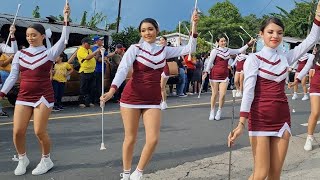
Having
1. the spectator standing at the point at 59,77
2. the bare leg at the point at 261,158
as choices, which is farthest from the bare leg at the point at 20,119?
the spectator standing at the point at 59,77

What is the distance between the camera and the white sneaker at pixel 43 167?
614 cm

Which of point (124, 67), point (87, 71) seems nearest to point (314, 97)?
point (124, 67)

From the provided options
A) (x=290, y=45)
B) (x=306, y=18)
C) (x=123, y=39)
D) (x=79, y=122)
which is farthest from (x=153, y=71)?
(x=306, y=18)

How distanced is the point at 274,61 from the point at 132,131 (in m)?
1.94

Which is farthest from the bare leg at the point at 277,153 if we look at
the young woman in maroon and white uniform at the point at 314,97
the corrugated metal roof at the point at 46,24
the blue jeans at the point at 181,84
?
the blue jeans at the point at 181,84

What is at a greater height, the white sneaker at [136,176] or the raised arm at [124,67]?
the raised arm at [124,67]

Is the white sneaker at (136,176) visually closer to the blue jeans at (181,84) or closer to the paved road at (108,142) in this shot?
the paved road at (108,142)

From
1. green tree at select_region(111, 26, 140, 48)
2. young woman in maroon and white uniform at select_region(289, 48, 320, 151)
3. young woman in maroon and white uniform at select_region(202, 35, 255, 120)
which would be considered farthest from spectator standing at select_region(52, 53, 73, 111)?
green tree at select_region(111, 26, 140, 48)

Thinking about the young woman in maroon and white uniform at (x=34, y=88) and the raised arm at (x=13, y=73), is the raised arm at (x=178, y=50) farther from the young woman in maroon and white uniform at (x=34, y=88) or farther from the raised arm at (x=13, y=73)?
the raised arm at (x=13, y=73)

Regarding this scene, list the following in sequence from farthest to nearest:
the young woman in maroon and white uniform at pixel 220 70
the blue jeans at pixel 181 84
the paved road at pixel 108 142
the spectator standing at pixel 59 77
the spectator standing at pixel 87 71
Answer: the blue jeans at pixel 181 84 → the spectator standing at pixel 87 71 → the spectator standing at pixel 59 77 → the young woman in maroon and white uniform at pixel 220 70 → the paved road at pixel 108 142

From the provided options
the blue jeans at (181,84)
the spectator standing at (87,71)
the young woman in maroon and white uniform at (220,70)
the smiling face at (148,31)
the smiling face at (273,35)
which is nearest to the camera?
the smiling face at (273,35)

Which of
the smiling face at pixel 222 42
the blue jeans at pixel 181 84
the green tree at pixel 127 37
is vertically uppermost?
the green tree at pixel 127 37

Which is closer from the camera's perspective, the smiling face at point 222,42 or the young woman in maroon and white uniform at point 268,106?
the young woman in maroon and white uniform at point 268,106

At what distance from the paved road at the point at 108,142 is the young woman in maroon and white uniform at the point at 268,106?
220 centimetres
